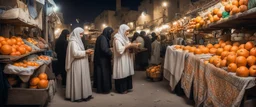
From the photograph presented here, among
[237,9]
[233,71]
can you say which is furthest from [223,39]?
[233,71]

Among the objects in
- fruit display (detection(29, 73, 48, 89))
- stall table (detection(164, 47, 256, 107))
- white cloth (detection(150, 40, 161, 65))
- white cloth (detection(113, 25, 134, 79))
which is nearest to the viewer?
stall table (detection(164, 47, 256, 107))

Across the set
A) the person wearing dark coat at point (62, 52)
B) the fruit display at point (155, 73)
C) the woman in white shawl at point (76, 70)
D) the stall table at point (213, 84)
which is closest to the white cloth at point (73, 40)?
the woman in white shawl at point (76, 70)

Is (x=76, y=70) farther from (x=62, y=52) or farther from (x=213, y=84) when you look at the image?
(x=213, y=84)

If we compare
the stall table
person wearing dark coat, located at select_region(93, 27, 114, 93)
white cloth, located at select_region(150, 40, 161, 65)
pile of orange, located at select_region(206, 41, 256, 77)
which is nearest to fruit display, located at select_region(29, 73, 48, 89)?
person wearing dark coat, located at select_region(93, 27, 114, 93)

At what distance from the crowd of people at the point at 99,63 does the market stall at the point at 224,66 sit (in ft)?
4.32

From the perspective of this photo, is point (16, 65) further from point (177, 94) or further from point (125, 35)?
point (177, 94)

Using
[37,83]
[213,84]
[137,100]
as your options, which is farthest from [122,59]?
[213,84]

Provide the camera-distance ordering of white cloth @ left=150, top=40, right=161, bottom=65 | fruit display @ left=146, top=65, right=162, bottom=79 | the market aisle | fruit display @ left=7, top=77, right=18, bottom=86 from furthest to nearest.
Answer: white cloth @ left=150, top=40, right=161, bottom=65, fruit display @ left=146, top=65, right=162, bottom=79, the market aisle, fruit display @ left=7, top=77, right=18, bottom=86

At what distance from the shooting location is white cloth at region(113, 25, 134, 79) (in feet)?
20.6

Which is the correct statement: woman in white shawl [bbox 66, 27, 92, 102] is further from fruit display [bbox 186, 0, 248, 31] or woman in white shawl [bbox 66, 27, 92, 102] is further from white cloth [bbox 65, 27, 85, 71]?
fruit display [bbox 186, 0, 248, 31]

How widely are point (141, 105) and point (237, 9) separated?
114 inches

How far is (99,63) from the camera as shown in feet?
21.1

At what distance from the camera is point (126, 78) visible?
6.58m

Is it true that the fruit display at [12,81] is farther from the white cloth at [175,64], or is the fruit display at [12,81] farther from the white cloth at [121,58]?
the white cloth at [175,64]
